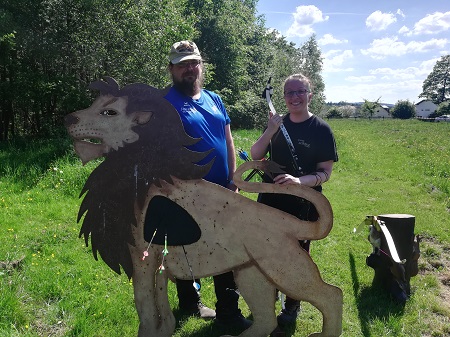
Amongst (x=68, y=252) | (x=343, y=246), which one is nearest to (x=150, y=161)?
(x=68, y=252)

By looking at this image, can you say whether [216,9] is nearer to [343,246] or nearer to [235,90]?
[235,90]

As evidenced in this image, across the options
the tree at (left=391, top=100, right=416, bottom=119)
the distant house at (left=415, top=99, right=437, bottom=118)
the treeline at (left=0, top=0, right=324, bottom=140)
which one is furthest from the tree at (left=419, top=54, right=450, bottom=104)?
the treeline at (left=0, top=0, right=324, bottom=140)

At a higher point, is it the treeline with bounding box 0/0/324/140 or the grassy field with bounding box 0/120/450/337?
the treeline with bounding box 0/0/324/140

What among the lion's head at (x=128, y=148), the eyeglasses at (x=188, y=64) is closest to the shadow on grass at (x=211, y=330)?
the lion's head at (x=128, y=148)

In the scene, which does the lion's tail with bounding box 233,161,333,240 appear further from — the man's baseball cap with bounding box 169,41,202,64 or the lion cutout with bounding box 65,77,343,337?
the man's baseball cap with bounding box 169,41,202,64

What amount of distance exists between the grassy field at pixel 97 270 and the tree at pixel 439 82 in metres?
79.7

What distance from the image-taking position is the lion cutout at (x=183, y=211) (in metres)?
2.50

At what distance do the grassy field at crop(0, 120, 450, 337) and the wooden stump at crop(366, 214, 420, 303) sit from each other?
0.52ft

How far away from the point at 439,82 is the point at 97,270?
87374 mm

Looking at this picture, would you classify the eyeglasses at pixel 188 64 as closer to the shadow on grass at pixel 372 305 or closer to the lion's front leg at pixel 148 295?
the lion's front leg at pixel 148 295

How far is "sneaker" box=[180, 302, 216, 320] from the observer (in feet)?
11.7

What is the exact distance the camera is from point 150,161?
251 cm

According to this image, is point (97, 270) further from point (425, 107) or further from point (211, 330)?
point (425, 107)

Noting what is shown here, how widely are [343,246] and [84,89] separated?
8315 mm
